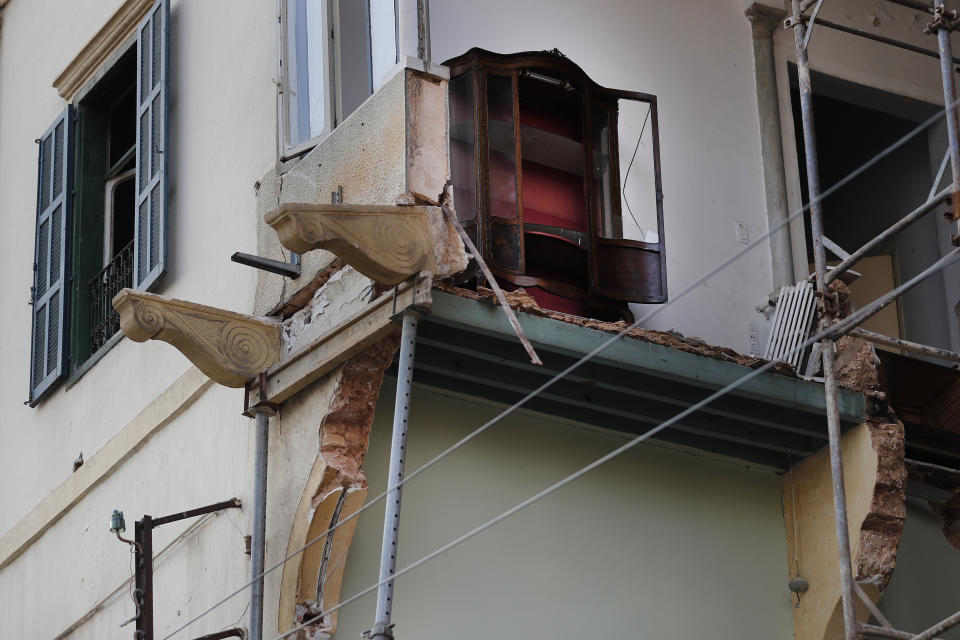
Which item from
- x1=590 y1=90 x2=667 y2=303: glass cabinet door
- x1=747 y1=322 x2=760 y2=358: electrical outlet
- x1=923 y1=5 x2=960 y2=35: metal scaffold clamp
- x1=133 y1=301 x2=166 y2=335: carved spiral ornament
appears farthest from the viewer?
x1=747 y1=322 x2=760 y2=358: electrical outlet

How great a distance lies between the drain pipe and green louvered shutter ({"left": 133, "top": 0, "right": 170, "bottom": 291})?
172cm

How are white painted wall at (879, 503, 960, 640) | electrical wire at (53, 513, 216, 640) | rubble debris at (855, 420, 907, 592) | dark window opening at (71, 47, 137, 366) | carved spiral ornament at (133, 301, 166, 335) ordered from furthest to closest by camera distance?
dark window opening at (71, 47, 137, 366), white painted wall at (879, 503, 960, 640), electrical wire at (53, 513, 216, 640), rubble debris at (855, 420, 907, 592), carved spiral ornament at (133, 301, 166, 335)

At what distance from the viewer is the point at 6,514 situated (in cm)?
1140

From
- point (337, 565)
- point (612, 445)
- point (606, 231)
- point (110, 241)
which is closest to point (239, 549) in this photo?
point (337, 565)

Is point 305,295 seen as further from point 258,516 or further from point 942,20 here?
point 942,20

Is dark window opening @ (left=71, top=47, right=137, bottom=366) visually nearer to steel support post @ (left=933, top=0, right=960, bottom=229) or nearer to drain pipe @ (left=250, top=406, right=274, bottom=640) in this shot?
drain pipe @ (left=250, top=406, right=274, bottom=640)

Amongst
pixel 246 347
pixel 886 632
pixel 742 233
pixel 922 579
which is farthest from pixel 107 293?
pixel 886 632

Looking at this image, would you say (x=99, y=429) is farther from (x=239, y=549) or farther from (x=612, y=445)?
(x=612, y=445)

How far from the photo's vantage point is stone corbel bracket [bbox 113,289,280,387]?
7812 mm

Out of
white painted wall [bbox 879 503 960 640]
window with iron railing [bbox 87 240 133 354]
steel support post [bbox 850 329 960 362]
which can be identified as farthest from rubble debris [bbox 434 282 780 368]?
window with iron railing [bbox 87 240 133 354]

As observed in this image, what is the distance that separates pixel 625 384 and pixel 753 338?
1.32 m

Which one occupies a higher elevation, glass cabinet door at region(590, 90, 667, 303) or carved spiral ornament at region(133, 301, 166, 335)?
glass cabinet door at region(590, 90, 667, 303)

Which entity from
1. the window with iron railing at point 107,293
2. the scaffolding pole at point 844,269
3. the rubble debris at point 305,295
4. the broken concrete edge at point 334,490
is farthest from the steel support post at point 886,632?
the window with iron railing at point 107,293

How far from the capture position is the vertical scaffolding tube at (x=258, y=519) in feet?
26.0
